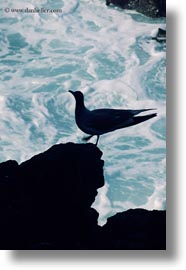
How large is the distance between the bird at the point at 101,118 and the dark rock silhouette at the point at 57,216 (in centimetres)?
12

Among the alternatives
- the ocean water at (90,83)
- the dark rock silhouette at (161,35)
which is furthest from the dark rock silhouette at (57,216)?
the dark rock silhouette at (161,35)

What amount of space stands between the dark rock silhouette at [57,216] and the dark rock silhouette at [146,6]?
48 cm

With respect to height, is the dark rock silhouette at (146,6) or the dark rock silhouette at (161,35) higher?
the dark rock silhouette at (146,6)

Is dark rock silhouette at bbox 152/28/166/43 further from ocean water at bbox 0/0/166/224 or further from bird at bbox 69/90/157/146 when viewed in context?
bird at bbox 69/90/157/146

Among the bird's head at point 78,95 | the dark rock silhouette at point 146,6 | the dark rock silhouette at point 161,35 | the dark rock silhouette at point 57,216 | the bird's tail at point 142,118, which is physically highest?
the dark rock silhouette at point 146,6

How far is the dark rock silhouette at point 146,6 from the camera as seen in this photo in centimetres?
144

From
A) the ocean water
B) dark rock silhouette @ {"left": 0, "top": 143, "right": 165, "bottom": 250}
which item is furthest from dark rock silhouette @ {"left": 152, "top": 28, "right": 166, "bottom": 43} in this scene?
dark rock silhouette @ {"left": 0, "top": 143, "right": 165, "bottom": 250}

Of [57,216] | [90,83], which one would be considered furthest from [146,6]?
[57,216]

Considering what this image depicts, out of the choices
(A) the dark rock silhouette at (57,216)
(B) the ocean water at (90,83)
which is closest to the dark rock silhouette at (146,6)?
(B) the ocean water at (90,83)

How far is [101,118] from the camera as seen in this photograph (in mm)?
1424

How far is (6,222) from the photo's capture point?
4.51 ft

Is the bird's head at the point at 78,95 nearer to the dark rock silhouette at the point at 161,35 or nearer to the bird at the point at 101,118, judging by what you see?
the bird at the point at 101,118

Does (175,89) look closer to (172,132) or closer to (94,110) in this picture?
(172,132)

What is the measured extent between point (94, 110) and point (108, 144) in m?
0.10
